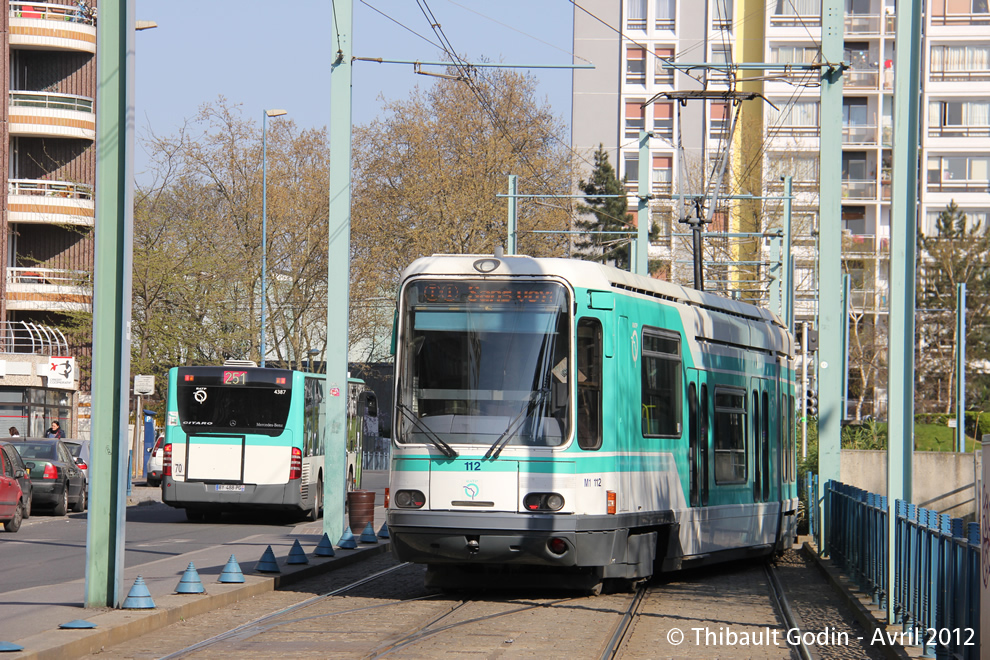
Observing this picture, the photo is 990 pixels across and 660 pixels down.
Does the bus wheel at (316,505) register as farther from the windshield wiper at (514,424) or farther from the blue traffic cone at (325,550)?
the windshield wiper at (514,424)

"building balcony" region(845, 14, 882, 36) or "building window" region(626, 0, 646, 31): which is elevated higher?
"building window" region(626, 0, 646, 31)

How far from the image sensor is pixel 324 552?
16.7m

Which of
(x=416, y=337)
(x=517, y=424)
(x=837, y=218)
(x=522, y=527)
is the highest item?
(x=837, y=218)

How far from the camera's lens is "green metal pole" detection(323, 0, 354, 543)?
17.7m

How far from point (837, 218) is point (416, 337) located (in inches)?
321

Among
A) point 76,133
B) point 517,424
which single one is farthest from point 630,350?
point 76,133

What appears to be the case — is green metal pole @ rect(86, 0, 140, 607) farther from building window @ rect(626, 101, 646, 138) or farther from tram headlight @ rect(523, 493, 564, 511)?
building window @ rect(626, 101, 646, 138)

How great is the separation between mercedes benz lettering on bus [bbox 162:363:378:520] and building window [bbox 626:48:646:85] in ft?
184

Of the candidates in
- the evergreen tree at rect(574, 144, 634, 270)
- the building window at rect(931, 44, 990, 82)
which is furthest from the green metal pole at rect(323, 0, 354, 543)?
the building window at rect(931, 44, 990, 82)

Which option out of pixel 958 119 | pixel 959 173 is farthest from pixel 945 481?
pixel 958 119

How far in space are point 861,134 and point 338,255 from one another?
59.4 metres

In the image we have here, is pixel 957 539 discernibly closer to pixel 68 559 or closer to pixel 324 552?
pixel 324 552

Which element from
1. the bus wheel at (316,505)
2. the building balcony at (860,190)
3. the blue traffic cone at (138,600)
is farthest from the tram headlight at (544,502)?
the building balcony at (860,190)

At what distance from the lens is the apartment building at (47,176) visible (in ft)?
165
